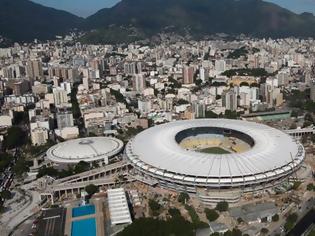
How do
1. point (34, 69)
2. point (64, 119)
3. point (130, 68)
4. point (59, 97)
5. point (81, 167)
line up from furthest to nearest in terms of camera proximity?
point (130, 68) < point (34, 69) < point (59, 97) < point (64, 119) < point (81, 167)

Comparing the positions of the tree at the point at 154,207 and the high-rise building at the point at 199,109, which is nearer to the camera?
the tree at the point at 154,207

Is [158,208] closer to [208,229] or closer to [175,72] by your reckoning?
[208,229]

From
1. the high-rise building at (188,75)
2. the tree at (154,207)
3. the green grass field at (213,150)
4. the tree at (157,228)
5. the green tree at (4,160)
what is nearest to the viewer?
the tree at (157,228)

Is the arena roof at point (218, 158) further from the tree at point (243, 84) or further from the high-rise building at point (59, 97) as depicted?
the tree at point (243, 84)

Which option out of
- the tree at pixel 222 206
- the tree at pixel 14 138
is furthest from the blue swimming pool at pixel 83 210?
the tree at pixel 14 138

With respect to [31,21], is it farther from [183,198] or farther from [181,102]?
[183,198]

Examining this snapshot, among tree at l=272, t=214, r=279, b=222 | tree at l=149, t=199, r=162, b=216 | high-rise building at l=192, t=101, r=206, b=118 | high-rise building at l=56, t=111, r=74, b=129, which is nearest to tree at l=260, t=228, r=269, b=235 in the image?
tree at l=272, t=214, r=279, b=222

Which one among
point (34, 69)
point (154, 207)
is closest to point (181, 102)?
point (154, 207)
